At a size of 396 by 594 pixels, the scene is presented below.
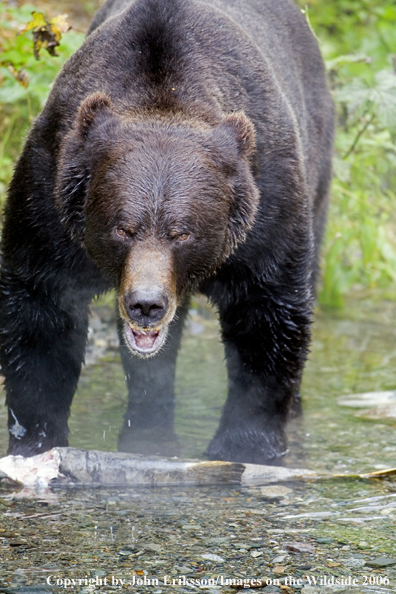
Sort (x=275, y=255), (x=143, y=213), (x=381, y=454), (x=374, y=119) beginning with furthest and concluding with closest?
(x=374, y=119) → (x=381, y=454) → (x=275, y=255) → (x=143, y=213)

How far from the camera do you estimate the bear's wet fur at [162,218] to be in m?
4.02

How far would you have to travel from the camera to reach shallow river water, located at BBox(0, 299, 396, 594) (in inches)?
129

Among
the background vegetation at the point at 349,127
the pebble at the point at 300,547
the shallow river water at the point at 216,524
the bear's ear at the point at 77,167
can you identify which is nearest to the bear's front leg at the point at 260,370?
the shallow river water at the point at 216,524

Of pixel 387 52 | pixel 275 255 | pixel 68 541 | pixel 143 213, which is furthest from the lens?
pixel 387 52

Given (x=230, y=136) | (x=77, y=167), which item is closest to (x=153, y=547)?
(x=77, y=167)

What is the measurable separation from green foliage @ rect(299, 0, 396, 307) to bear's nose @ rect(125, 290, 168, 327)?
3.44 metres

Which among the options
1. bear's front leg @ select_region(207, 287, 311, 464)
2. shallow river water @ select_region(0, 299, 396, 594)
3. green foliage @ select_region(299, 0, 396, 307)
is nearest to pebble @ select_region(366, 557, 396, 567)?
shallow river water @ select_region(0, 299, 396, 594)

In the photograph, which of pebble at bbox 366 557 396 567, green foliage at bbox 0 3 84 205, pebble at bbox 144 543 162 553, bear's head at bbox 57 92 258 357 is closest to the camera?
pebble at bbox 366 557 396 567

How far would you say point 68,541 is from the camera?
3.59 m

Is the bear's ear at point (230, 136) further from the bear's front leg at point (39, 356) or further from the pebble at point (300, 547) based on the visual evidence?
the pebble at point (300, 547)

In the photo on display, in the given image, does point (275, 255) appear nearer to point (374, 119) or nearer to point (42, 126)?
point (42, 126)

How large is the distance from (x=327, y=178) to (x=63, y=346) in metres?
3.10

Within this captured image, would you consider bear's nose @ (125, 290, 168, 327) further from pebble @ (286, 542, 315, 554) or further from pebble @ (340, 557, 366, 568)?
pebble @ (340, 557, 366, 568)

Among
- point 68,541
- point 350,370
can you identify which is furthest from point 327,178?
point 68,541
